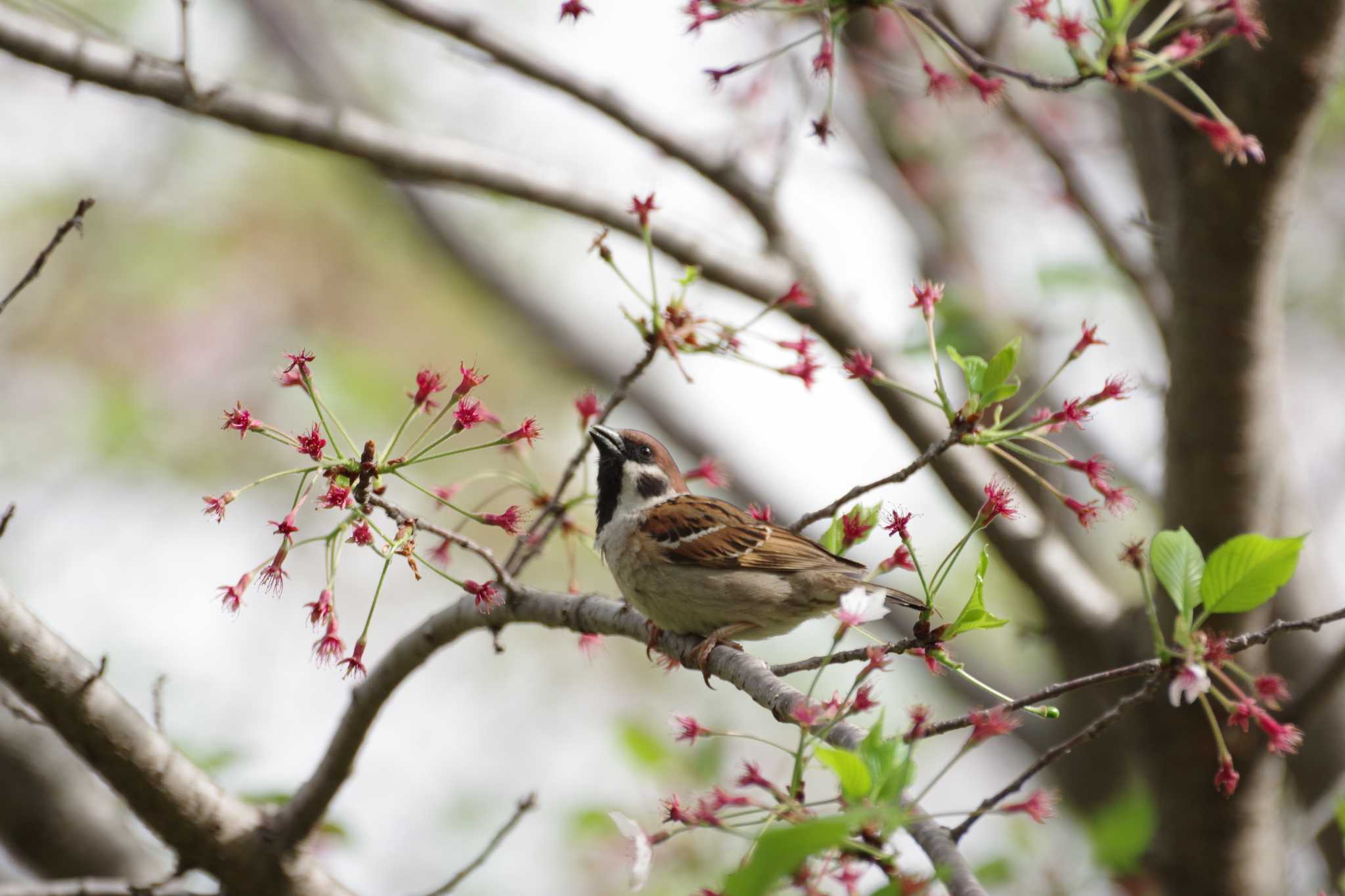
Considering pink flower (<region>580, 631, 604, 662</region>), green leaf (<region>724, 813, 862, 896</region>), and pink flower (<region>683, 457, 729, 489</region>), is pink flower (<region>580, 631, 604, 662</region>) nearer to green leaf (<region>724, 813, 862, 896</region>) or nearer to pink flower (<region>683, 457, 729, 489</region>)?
pink flower (<region>683, 457, 729, 489</region>)

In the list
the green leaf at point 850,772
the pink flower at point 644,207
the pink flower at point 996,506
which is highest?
the pink flower at point 644,207

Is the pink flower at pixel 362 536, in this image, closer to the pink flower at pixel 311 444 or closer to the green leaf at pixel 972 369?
the pink flower at pixel 311 444

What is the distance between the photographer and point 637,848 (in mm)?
2123

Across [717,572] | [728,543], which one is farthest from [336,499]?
[728,543]

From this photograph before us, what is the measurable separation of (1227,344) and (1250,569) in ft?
6.01

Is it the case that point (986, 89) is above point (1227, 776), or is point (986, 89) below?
above

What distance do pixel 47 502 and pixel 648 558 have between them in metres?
7.02

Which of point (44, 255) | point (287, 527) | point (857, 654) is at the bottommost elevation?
point (287, 527)

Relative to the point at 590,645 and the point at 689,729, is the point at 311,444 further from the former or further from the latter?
the point at 590,645

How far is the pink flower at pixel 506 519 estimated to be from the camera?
2.37m

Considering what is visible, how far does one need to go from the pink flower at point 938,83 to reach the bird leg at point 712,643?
159cm

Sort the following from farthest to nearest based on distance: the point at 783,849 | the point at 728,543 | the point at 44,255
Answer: the point at 728,543 → the point at 44,255 → the point at 783,849

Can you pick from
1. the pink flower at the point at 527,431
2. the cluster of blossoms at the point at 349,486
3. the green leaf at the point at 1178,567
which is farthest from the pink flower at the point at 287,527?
the green leaf at the point at 1178,567

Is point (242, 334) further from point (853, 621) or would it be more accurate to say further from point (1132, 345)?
point (853, 621)
